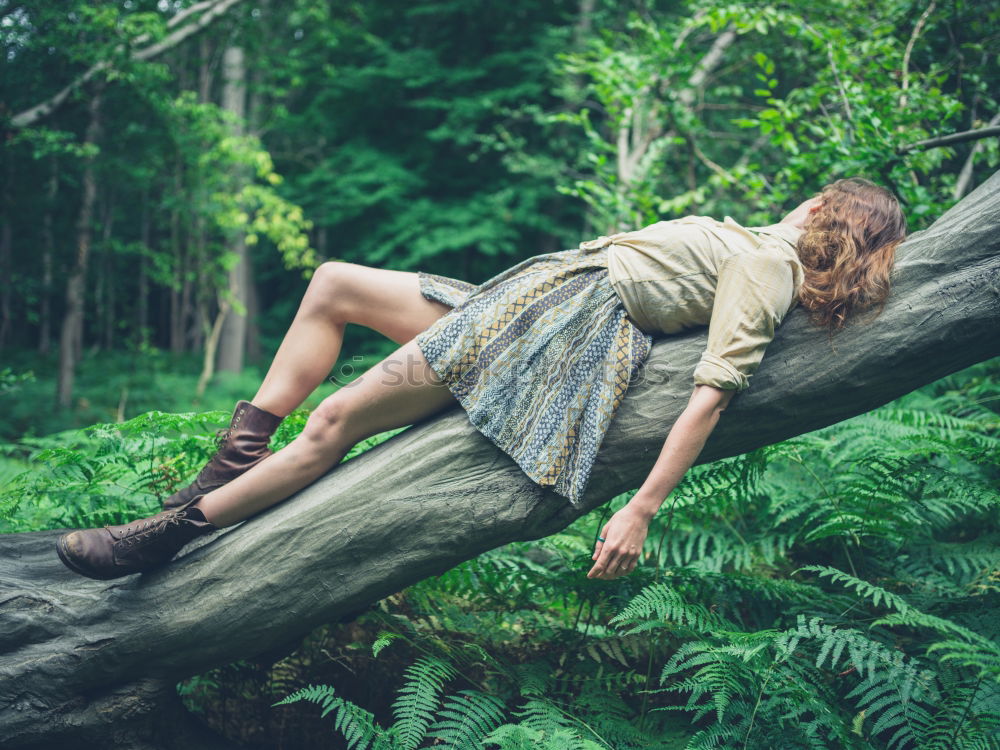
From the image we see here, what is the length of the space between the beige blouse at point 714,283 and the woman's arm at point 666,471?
0.24 feet

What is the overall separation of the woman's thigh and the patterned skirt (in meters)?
0.24

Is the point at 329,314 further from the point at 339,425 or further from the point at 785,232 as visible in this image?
the point at 785,232

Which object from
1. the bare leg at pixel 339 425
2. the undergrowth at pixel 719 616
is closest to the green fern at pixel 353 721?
the undergrowth at pixel 719 616

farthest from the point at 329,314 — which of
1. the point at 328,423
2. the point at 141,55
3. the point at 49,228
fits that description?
the point at 49,228

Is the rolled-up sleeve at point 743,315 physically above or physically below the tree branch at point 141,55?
below

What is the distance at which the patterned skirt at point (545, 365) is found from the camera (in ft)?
8.05

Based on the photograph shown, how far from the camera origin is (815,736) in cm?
222

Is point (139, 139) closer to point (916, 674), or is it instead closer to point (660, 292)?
point (660, 292)

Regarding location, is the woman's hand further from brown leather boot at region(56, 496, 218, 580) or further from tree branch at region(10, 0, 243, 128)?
tree branch at region(10, 0, 243, 128)

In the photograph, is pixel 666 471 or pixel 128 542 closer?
pixel 666 471

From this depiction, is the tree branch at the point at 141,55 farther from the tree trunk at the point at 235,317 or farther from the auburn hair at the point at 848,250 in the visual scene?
the auburn hair at the point at 848,250

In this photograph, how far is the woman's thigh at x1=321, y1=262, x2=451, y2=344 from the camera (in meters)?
2.77

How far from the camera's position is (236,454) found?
2.76 metres

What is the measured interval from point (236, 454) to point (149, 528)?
409 mm
